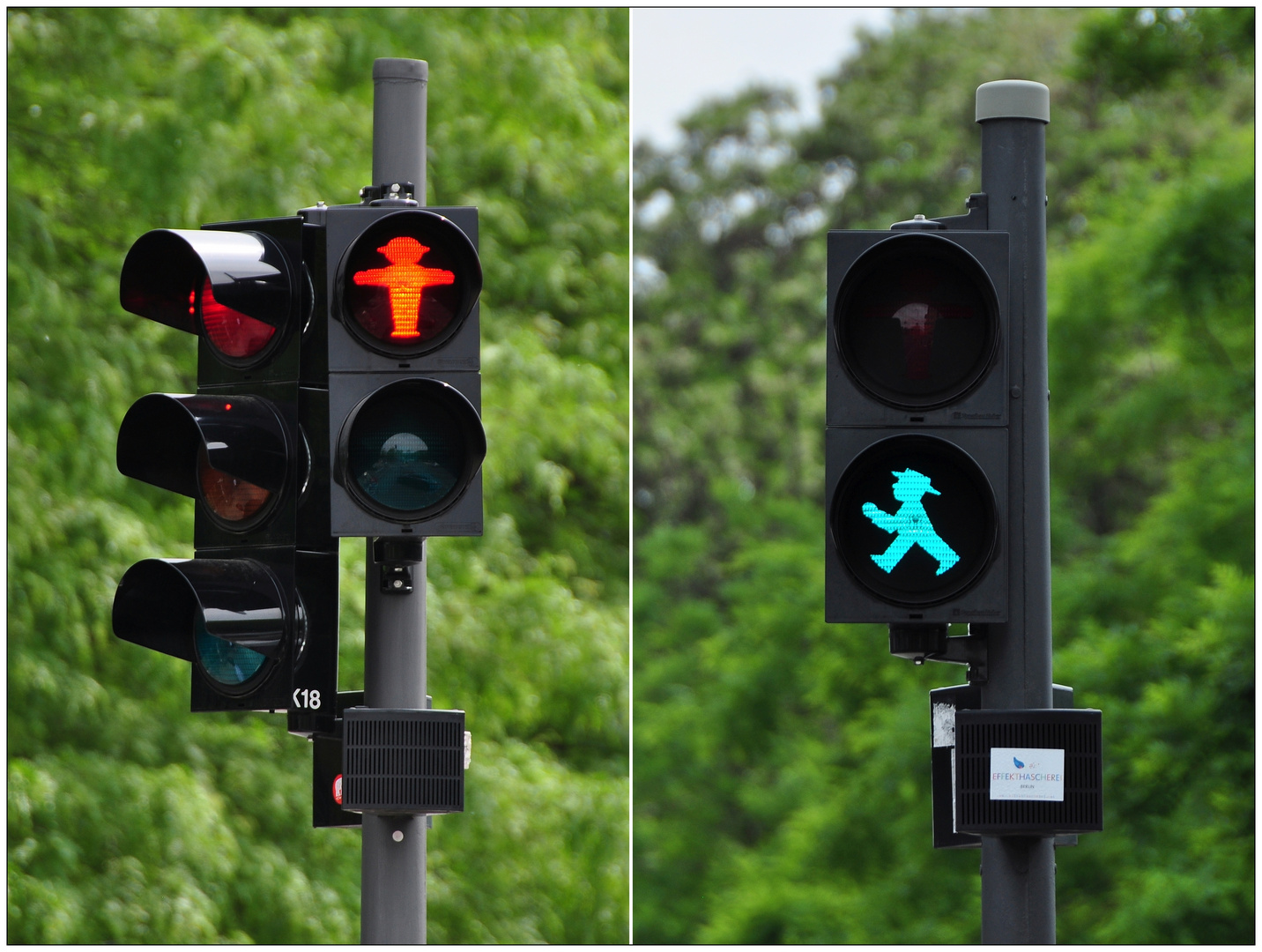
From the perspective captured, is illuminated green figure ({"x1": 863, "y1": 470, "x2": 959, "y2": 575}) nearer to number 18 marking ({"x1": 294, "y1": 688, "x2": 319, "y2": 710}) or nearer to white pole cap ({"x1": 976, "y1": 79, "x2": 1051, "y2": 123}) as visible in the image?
white pole cap ({"x1": 976, "y1": 79, "x2": 1051, "y2": 123})

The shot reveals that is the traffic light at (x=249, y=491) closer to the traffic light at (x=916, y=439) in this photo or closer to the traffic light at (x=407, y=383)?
the traffic light at (x=407, y=383)

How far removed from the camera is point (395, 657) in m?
5.02

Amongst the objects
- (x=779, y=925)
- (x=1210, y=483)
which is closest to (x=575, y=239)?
(x=1210, y=483)

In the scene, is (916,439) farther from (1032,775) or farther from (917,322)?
(1032,775)

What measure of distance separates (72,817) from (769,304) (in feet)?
69.1

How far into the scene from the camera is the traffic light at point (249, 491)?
4949 mm

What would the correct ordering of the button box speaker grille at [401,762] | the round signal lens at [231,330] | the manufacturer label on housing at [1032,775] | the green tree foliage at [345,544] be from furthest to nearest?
the green tree foliage at [345,544]
the round signal lens at [231,330]
the button box speaker grille at [401,762]
the manufacturer label on housing at [1032,775]

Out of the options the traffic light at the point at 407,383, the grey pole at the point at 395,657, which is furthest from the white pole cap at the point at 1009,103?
the grey pole at the point at 395,657

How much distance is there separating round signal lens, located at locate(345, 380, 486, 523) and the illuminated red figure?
179 mm

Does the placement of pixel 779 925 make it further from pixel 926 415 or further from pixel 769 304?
pixel 926 415

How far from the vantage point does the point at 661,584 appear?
97.6 ft

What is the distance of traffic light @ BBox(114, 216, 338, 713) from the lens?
16.2 feet

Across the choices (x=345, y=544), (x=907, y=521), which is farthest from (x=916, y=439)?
(x=345, y=544)

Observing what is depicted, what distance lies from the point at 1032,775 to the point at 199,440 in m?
2.46
